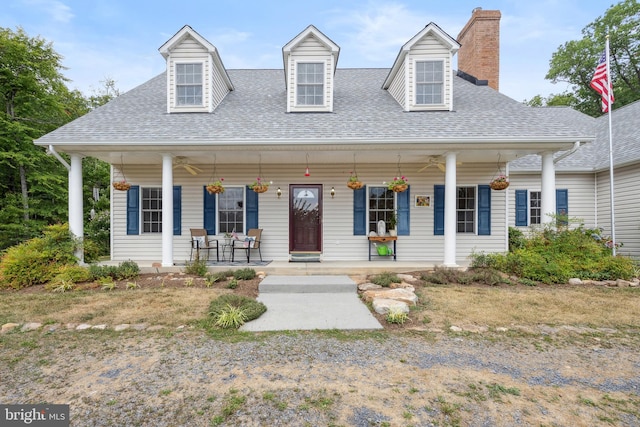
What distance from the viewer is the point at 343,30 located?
14961mm

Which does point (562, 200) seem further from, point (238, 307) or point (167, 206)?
point (167, 206)

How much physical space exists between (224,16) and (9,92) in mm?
7966

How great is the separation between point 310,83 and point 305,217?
3.63 metres

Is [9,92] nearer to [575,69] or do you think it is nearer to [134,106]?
[134,106]

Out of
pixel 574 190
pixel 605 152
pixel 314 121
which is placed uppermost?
pixel 314 121

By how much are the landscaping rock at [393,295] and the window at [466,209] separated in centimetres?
425

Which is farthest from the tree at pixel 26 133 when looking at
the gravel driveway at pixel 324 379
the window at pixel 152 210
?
the gravel driveway at pixel 324 379

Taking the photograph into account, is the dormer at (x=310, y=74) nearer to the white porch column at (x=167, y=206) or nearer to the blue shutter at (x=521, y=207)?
the white porch column at (x=167, y=206)

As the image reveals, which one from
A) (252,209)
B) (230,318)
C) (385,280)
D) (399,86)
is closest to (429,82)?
(399,86)

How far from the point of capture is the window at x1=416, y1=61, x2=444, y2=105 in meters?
8.02

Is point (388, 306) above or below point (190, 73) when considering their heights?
below

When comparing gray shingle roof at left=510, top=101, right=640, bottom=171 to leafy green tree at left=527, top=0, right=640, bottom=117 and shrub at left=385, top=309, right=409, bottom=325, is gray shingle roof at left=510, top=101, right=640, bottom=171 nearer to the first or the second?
shrub at left=385, top=309, right=409, bottom=325

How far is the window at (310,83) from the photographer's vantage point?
813cm

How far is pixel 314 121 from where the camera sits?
24.5 feet
